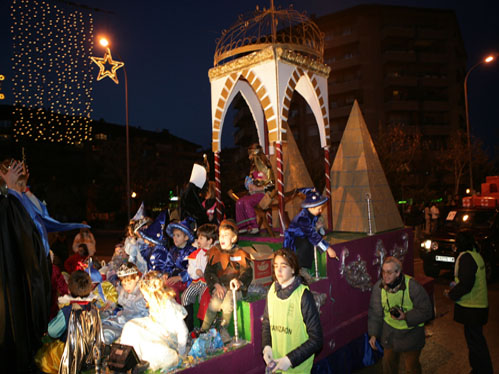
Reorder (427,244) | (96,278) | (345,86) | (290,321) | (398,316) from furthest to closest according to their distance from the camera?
(345,86) → (427,244) → (96,278) → (398,316) → (290,321)

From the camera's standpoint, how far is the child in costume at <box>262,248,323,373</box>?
2.96 m

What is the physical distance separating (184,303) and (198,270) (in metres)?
0.41

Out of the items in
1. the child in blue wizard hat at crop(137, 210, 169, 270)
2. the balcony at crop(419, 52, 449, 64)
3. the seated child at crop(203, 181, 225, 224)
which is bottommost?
the child in blue wizard hat at crop(137, 210, 169, 270)

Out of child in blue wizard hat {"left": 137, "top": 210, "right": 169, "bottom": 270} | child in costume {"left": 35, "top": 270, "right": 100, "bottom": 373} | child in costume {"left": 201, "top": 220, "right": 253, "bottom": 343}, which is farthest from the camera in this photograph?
child in blue wizard hat {"left": 137, "top": 210, "right": 169, "bottom": 270}

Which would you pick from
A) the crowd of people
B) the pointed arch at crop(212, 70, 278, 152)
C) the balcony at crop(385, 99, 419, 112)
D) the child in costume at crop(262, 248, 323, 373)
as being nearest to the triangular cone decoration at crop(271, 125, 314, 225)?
the pointed arch at crop(212, 70, 278, 152)

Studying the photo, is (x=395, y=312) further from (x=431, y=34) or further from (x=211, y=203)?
(x=431, y=34)

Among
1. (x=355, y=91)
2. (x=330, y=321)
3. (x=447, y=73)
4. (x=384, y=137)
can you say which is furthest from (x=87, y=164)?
(x=447, y=73)

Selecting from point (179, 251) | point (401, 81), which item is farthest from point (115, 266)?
point (401, 81)

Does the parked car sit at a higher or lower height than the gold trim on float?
lower

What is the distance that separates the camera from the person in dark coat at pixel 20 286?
122 inches

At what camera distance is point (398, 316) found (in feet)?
12.0

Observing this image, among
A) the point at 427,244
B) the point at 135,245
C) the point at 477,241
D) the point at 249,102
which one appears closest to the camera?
the point at 135,245

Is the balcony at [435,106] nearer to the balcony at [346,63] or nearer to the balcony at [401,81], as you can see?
the balcony at [401,81]

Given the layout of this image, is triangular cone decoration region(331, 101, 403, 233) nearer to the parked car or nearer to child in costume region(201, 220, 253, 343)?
child in costume region(201, 220, 253, 343)
